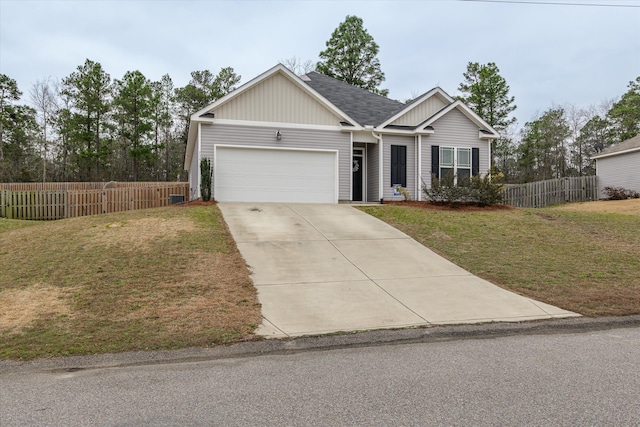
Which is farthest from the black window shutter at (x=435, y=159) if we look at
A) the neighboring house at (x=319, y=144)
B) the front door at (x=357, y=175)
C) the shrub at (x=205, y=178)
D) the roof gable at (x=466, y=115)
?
the shrub at (x=205, y=178)

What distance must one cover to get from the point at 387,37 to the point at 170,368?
35634mm

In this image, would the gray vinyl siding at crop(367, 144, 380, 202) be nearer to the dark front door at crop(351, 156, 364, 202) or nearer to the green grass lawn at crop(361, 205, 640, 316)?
the dark front door at crop(351, 156, 364, 202)

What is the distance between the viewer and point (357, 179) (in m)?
18.3

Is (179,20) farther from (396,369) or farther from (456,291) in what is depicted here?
(396,369)

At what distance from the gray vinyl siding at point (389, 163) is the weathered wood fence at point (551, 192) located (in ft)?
22.3

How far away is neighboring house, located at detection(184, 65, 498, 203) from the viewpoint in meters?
15.1

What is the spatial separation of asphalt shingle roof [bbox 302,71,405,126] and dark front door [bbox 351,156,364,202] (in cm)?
172

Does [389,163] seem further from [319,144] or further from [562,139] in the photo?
[562,139]

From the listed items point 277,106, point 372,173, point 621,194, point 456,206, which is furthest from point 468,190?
point 621,194

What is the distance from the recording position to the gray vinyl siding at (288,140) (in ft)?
48.9

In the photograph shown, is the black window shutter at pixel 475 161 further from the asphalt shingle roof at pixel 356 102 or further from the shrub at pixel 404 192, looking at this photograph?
the asphalt shingle roof at pixel 356 102

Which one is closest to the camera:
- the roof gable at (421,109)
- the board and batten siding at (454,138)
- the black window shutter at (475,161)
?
the board and batten siding at (454,138)

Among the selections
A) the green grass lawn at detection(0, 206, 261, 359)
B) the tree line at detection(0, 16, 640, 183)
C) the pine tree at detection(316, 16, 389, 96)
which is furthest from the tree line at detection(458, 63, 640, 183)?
the green grass lawn at detection(0, 206, 261, 359)

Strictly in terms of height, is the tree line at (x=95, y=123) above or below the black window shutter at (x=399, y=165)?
above
